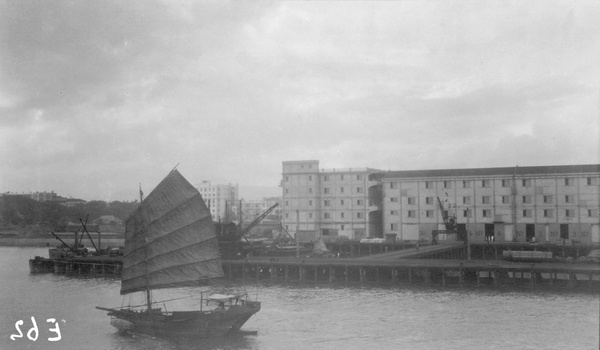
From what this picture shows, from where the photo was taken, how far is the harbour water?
88.5ft

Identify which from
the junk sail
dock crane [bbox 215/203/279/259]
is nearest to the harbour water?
the junk sail

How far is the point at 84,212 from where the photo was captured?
135000 mm

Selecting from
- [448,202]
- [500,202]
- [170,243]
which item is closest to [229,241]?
[170,243]

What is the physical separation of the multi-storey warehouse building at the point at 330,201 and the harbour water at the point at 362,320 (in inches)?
1532

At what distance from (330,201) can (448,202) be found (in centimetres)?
1726

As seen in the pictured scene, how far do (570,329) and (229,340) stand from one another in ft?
51.8

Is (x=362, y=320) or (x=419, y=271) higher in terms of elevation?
(x=419, y=271)

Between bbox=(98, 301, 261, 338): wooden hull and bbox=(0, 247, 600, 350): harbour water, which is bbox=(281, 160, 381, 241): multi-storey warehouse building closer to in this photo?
bbox=(0, 247, 600, 350): harbour water

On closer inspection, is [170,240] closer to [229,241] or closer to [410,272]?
[410,272]

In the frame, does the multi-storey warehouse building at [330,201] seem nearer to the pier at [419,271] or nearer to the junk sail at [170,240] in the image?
the pier at [419,271]

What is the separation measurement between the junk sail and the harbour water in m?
3.16

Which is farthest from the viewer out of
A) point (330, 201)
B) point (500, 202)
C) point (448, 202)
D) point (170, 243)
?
point (330, 201)

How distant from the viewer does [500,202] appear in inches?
2783

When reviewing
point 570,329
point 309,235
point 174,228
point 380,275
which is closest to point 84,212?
point 309,235
